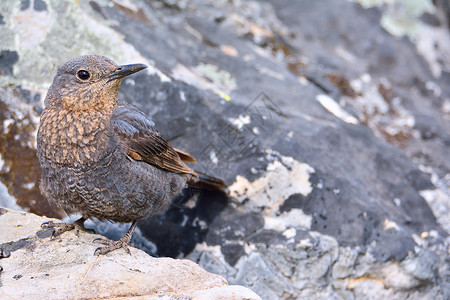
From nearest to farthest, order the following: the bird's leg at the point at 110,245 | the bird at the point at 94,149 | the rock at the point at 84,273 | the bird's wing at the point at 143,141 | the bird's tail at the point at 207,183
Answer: the rock at the point at 84,273 < the bird's leg at the point at 110,245 < the bird at the point at 94,149 < the bird's wing at the point at 143,141 < the bird's tail at the point at 207,183

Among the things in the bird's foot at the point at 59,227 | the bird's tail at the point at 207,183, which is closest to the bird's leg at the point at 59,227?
the bird's foot at the point at 59,227

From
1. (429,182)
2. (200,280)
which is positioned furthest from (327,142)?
(200,280)

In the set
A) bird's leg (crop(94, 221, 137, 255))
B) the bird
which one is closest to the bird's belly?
the bird

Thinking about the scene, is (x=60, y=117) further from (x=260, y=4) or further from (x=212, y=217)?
(x=260, y=4)

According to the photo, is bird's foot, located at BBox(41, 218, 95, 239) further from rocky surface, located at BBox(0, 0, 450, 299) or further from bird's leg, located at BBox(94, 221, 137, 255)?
rocky surface, located at BBox(0, 0, 450, 299)

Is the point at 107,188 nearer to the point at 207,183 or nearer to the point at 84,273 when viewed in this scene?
the point at 84,273

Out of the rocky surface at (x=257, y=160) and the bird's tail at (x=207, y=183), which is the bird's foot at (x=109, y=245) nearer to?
the rocky surface at (x=257, y=160)
